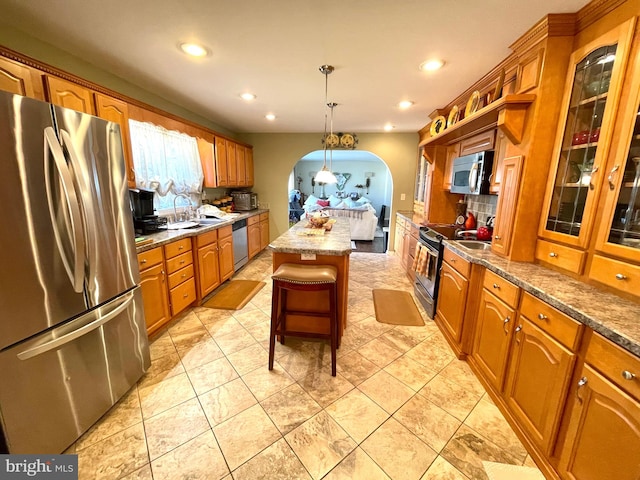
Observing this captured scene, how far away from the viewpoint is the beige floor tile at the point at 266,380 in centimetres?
176

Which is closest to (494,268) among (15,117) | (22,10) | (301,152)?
(15,117)

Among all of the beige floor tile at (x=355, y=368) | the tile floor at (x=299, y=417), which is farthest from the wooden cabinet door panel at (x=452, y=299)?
the beige floor tile at (x=355, y=368)

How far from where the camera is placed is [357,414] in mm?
1590

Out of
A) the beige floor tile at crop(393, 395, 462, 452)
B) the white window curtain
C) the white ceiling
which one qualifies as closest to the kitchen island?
the beige floor tile at crop(393, 395, 462, 452)

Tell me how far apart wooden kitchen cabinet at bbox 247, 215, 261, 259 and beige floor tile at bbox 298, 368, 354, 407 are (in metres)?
2.95

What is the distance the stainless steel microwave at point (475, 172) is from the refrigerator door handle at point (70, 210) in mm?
3037

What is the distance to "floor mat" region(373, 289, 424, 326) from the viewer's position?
2736 mm

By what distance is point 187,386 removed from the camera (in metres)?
1.79

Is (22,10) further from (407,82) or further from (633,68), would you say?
(633,68)

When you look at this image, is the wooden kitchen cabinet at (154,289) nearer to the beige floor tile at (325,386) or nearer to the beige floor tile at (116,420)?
the beige floor tile at (116,420)

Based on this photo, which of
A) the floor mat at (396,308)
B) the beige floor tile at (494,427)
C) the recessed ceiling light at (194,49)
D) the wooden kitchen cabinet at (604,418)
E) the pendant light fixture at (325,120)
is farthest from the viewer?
the floor mat at (396,308)

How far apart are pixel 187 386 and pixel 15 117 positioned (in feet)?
5.73

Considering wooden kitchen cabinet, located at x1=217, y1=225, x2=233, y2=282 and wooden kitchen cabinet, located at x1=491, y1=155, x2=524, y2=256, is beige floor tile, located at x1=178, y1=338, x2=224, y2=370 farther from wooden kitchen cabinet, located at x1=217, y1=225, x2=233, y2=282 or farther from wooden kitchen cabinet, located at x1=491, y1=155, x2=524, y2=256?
wooden kitchen cabinet, located at x1=491, y1=155, x2=524, y2=256

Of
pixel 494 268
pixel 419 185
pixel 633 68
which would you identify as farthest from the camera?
pixel 419 185
